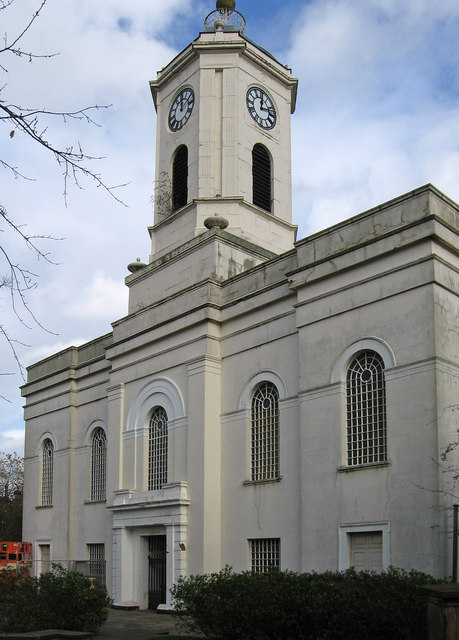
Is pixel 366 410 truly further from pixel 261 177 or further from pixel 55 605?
pixel 261 177

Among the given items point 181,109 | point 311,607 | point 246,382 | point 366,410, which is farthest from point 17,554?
point 311,607

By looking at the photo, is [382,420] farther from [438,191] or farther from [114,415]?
[114,415]

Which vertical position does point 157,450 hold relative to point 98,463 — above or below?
above

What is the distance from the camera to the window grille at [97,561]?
2723cm

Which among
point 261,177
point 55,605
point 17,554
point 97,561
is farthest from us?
point 17,554

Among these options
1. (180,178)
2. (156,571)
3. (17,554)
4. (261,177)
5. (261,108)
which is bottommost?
(17,554)

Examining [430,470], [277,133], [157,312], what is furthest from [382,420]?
[277,133]

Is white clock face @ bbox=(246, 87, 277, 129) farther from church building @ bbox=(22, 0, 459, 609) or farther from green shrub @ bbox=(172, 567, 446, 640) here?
green shrub @ bbox=(172, 567, 446, 640)

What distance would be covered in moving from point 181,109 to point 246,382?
1253 cm

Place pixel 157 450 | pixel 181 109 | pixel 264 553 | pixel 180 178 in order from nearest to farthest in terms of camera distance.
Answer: pixel 264 553, pixel 157 450, pixel 180 178, pixel 181 109

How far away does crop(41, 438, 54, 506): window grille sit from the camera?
31875 millimetres

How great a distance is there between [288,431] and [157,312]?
7204 millimetres

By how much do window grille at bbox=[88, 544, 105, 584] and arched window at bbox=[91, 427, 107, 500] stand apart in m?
1.75

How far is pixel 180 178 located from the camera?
96.0 ft
